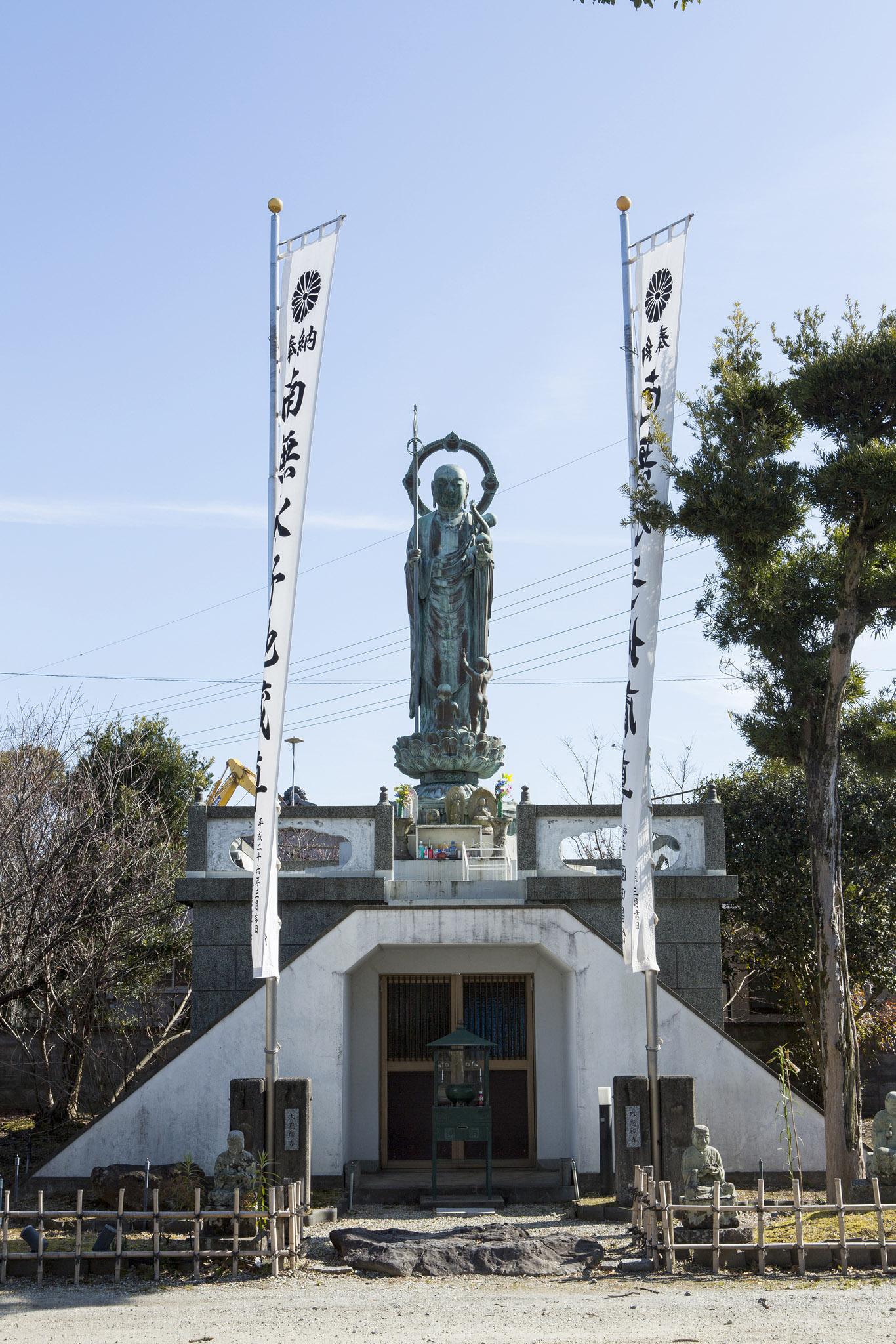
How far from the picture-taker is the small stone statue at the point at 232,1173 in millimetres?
11250

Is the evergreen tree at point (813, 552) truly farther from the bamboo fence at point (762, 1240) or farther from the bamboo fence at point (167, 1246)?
the bamboo fence at point (167, 1246)

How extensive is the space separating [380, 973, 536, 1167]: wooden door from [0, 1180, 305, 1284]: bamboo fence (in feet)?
16.5

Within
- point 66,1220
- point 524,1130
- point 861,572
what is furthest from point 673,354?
point 66,1220

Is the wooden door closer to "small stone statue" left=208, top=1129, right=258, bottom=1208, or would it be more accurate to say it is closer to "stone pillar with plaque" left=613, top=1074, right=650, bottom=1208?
"stone pillar with plaque" left=613, top=1074, right=650, bottom=1208

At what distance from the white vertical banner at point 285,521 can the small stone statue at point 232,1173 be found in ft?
4.89

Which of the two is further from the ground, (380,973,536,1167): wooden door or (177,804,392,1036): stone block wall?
(177,804,392,1036): stone block wall

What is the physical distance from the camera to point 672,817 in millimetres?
16438

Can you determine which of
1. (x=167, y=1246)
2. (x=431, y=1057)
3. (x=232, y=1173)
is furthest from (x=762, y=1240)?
(x=431, y=1057)

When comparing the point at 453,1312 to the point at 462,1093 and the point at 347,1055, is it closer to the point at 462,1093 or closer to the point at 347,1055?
the point at 462,1093

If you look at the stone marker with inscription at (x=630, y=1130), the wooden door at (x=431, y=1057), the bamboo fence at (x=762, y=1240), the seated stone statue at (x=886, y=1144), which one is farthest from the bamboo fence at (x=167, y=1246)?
the seated stone statue at (x=886, y=1144)

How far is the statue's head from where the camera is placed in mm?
22156

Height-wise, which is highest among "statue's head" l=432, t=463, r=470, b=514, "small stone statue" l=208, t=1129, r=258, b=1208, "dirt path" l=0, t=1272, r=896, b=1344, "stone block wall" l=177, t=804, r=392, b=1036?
"statue's head" l=432, t=463, r=470, b=514

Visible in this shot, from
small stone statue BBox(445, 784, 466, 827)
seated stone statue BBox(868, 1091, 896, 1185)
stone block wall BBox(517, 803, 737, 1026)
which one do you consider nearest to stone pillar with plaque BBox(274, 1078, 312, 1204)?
stone block wall BBox(517, 803, 737, 1026)

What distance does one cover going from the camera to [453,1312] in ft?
30.6
